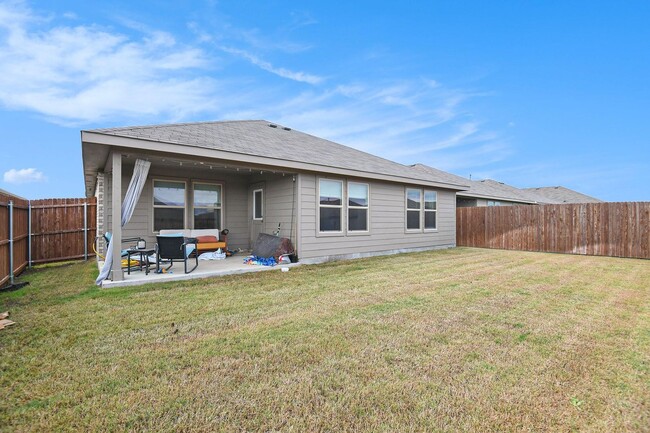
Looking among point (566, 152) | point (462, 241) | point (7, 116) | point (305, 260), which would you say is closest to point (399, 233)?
point (305, 260)

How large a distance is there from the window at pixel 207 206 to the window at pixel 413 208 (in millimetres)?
6161

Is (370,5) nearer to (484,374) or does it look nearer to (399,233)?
(399,233)

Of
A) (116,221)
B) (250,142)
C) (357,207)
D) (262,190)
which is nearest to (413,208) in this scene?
(357,207)

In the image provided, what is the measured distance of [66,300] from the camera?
4531 mm

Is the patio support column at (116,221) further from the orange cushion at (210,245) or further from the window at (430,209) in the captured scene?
the window at (430,209)

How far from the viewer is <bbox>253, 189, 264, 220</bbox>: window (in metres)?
9.34

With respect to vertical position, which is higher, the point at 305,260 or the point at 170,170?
the point at 170,170

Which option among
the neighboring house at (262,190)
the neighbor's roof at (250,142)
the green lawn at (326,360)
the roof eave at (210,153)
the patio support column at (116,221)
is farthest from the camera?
the neighboring house at (262,190)

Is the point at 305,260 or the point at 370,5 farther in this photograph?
the point at 370,5

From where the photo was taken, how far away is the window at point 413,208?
10.7 m

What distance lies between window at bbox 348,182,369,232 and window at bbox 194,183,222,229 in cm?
395

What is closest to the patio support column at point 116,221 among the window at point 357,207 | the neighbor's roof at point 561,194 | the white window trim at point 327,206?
the white window trim at point 327,206

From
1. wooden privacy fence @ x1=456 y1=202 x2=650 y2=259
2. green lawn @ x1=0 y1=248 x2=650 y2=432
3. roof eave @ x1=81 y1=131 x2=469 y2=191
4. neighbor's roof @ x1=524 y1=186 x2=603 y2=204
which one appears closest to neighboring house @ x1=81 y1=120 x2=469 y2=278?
roof eave @ x1=81 y1=131 x2=469 y2=191

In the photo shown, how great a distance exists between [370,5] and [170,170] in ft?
25.6
